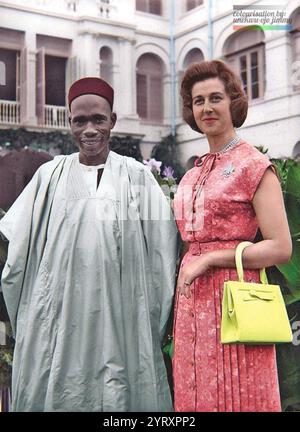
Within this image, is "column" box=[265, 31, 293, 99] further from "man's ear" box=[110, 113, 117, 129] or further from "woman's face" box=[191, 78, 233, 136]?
"man's ear" box=[110, 113, 117, 129]

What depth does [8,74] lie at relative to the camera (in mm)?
2748

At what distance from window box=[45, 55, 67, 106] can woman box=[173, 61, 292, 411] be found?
0.58 meters

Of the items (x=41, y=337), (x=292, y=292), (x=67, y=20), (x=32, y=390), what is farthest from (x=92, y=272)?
(x=67, y=20)

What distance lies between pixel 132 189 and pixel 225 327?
0.77 meters

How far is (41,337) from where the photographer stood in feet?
8.63

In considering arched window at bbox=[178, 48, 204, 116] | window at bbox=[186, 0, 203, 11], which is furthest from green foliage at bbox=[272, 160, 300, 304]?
window at bbox=[186, 0, 203, 11]

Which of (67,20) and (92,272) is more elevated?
(67,20)

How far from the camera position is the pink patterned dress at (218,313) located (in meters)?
2.30

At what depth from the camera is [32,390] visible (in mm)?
2627

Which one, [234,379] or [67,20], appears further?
[67,20]
